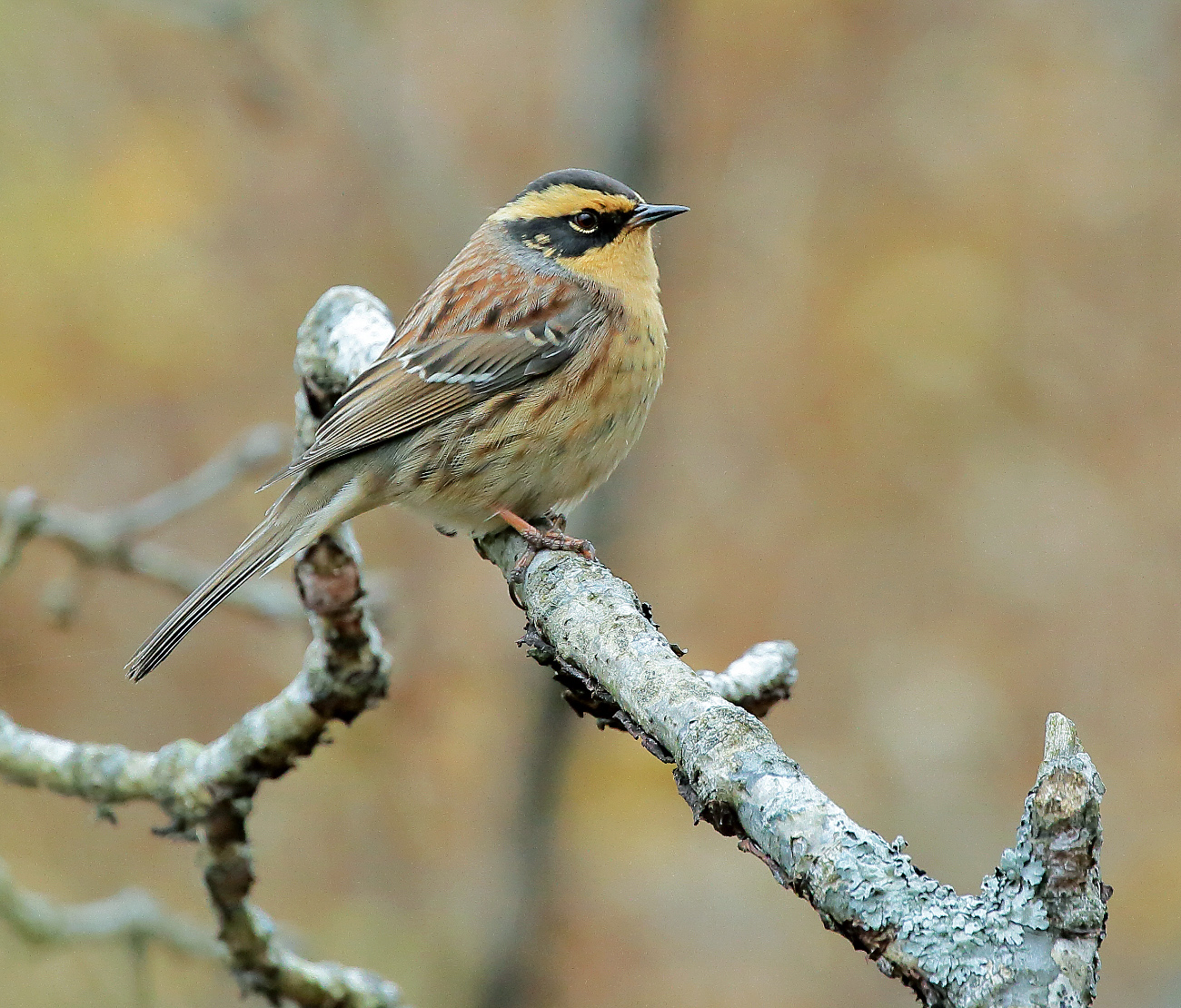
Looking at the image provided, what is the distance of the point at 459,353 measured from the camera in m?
5.04

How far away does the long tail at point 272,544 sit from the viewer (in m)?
4.11

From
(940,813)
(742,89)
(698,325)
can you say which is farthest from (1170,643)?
(742,89)

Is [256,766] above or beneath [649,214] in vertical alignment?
beneath

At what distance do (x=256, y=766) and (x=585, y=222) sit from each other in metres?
2.61

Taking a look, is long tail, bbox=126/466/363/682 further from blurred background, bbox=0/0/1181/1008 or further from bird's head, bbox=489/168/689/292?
blurred background, bbox=0/0/1181/1008

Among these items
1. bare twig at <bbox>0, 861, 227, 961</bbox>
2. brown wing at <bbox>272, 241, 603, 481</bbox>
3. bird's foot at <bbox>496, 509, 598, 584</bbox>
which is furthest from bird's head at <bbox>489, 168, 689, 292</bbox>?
bare twig at <bbox>0, 861, 227, 961</bbox>

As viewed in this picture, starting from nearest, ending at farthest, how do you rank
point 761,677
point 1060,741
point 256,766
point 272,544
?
point 1060,741 → point 761,677 → point 256,766 → point 272,544

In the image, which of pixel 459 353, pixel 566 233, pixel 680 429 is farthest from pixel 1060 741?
pixel 680 429

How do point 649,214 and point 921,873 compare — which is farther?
point 649,214

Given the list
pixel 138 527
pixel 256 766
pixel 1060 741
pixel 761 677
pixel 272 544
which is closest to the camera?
pixel 1060 741

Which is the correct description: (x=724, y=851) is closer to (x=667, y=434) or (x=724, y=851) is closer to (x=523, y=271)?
(x=667, y=434)

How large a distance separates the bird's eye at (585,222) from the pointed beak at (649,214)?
5.9 inches

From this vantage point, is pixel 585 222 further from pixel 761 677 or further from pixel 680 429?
pixel 680 429

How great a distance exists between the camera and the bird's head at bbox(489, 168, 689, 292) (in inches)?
207
